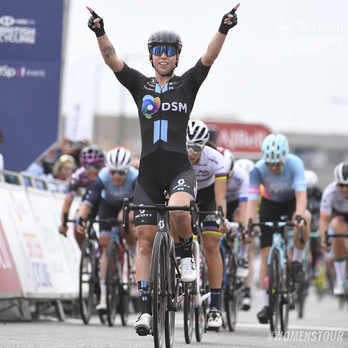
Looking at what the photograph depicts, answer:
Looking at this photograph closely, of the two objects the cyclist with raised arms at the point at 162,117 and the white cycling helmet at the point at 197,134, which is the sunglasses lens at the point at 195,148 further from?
the cyclist with raised arms at the point at 162,117

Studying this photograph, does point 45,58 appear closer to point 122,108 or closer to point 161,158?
point 161,158

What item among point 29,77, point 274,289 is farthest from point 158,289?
point 29,77

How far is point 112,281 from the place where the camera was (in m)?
10.7

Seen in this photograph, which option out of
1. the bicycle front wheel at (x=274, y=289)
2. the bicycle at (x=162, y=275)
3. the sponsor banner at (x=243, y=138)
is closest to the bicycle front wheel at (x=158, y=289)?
the bicycle at (x=162, y=275)

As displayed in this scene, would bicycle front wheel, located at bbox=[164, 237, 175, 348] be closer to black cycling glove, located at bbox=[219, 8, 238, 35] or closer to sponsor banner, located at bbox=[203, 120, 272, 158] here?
black cycling glove, located at bbox=[219, 8, 238, 35]

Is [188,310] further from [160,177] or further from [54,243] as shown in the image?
[54,243]

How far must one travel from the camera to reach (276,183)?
34.8 feet

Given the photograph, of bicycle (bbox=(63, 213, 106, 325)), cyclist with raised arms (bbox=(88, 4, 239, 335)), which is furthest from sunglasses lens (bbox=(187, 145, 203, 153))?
bicycle (bbox=(63, 213, 106, 325))

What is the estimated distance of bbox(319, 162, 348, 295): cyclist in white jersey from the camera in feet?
39.8

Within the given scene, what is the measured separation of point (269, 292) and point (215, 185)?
1409mm

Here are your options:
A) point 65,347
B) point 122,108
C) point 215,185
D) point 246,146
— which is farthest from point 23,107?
point 246,146

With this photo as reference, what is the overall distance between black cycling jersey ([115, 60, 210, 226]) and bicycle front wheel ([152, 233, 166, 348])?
439mm

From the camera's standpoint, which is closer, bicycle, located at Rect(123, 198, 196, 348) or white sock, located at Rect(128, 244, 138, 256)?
bicycle, located at Rect(123, 198, 196, 348)

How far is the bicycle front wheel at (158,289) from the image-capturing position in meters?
6.07
